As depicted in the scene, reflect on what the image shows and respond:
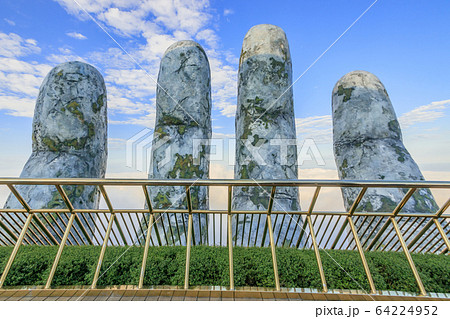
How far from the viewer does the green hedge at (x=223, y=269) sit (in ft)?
7.70

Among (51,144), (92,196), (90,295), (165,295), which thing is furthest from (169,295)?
(51,144)

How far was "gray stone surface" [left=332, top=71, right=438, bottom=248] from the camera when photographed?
5.52 metres

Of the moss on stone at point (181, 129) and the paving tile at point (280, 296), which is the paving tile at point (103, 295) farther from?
the moss on stone at point (181, 129)

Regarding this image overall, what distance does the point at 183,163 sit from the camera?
555 centimetres

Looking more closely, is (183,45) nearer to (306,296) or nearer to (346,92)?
(346,92)

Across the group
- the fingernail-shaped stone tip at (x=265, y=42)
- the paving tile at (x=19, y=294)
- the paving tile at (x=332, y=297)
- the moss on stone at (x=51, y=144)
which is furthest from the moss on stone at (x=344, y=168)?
the moss on stone at (x=51, y=144)

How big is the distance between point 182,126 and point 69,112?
95.0 inches

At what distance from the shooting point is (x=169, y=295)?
184 centimetres

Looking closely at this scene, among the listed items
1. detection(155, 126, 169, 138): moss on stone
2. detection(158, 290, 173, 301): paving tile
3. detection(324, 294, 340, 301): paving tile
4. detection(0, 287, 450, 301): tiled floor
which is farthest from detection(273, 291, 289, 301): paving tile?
detection(155, 126, 169, 138): moss on stone
